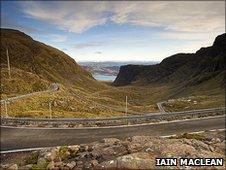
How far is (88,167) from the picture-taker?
1246 cm

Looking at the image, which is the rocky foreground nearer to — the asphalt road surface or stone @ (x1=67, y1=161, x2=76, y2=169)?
stone @ (x1=67, y1=161, x2=76, y2=169)

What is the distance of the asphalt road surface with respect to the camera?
1086 inches

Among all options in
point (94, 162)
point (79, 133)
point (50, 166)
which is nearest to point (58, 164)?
point (50, 166)

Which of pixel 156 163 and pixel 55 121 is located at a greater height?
pixel 156 163

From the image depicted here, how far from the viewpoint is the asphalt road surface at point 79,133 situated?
27.6 metres

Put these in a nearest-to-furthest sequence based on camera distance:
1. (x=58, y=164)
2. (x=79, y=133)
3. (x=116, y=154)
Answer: (x=58, y=164) < (x=116, y=154) < (x=79, y=133)

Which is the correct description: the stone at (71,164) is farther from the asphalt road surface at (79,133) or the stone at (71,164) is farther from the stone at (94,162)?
the asphalt road surface at (79,133)

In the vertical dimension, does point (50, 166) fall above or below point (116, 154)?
below

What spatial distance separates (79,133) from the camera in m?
30.7

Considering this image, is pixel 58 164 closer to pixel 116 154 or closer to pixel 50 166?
pixel 50 166

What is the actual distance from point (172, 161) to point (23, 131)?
77.9 feet

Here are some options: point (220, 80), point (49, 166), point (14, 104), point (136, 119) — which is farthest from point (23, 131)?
point (220, 80)

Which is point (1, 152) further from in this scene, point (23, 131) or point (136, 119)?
point (136, 119)

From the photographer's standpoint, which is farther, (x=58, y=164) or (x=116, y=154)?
(x=116, y=154)
